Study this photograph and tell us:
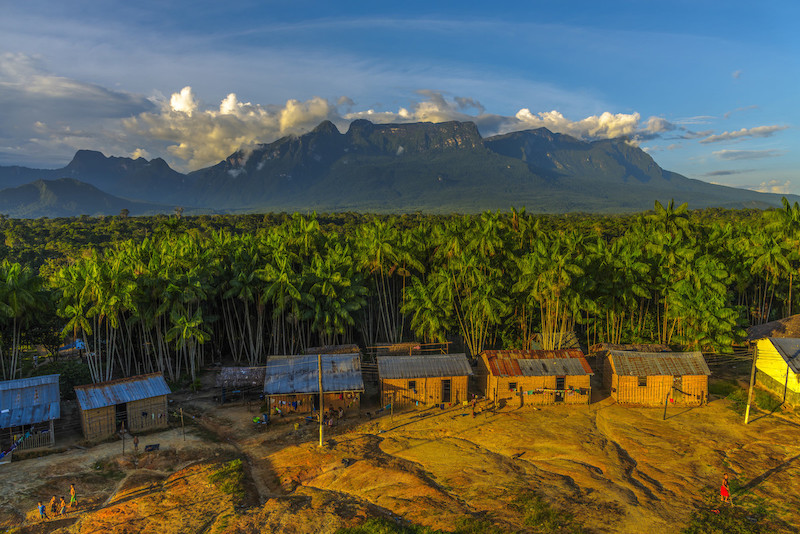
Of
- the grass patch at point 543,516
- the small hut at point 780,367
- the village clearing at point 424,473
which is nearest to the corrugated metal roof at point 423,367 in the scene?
the village clearing at point 424,473

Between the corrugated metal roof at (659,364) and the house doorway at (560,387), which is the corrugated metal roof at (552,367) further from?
the corrugated metal roof at (659,364)

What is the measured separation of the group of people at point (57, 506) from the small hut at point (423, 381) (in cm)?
2000

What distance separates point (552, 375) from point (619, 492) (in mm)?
13417

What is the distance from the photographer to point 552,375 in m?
38.1

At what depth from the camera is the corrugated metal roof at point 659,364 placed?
37938mm

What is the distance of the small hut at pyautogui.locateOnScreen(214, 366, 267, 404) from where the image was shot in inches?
1551

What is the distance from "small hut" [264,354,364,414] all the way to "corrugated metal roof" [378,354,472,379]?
2349mm

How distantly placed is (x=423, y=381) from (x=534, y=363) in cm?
935

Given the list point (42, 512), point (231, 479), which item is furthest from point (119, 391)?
point (231, 479)

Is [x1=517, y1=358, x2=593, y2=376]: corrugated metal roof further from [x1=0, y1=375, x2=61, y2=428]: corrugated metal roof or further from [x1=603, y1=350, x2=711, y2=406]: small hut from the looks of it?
[x1=0, y1=375, x2=61, y2=428]: corrugated metal roof

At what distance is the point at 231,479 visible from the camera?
26375 mm

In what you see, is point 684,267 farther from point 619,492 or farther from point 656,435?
point 619,492

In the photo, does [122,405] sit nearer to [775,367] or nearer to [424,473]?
[424,473]

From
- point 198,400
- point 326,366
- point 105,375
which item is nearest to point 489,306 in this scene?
point 326,366
